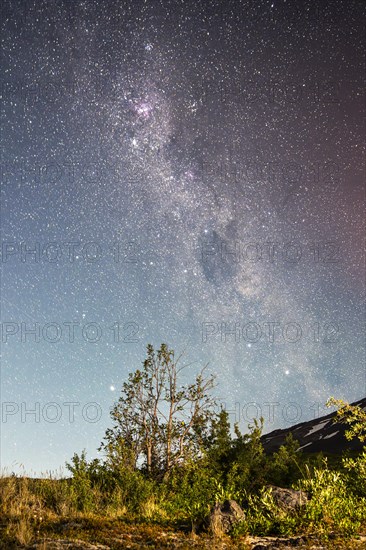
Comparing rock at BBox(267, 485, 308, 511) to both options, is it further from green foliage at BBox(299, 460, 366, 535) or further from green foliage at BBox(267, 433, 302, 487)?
green foliage at BBox(267, 433, 302, 487)

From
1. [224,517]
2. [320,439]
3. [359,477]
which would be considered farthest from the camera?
[320,439]

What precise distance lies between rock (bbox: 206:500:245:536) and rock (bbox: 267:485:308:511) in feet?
4.49

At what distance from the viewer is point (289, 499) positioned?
11.3m

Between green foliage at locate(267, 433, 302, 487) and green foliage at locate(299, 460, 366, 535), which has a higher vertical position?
green foliage at locate(267, 433, 302, 487)

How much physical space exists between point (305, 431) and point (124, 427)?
356 ft

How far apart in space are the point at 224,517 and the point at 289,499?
2332mm

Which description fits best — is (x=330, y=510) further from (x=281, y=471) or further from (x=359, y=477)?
(x=281, y=471)

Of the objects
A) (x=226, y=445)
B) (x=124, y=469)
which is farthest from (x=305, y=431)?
Answer: (x=124, y=469)

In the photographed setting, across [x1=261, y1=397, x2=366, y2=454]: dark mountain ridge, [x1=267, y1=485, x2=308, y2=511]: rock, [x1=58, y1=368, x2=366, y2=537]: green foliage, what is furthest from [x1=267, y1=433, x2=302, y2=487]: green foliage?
[x1=261, y1=397, x2=366, y2=454]: dark mountain ridge

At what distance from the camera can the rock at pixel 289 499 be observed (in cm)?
1098

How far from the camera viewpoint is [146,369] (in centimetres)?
1780

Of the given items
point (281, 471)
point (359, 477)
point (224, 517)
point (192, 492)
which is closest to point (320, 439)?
point (281, 471)

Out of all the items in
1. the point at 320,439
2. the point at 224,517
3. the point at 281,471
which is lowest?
the point at 224,517

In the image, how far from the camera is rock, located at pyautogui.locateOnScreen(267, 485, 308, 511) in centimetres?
1098
